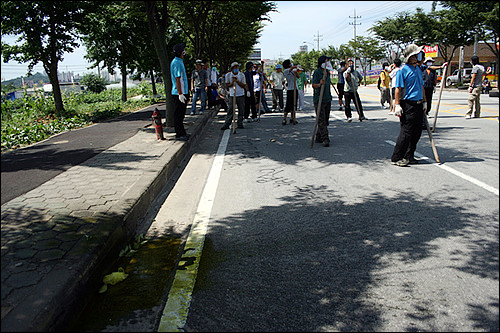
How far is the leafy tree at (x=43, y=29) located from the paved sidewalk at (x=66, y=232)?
10139 mm

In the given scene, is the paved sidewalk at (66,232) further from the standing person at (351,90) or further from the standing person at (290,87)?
the standing person at (351,90)

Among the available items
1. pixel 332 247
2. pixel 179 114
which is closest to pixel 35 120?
pixel 179 114

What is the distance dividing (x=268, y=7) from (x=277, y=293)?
2784cm

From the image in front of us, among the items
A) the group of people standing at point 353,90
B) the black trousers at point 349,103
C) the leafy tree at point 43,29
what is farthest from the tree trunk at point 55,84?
the black trousers at point 349,103

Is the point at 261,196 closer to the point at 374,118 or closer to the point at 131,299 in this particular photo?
the point at 131,299

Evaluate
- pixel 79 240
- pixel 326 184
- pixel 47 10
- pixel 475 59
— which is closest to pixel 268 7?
pixel 47 10

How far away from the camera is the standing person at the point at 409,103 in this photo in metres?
6.83

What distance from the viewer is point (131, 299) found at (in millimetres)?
3176

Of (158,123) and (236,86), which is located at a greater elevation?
(236,86)

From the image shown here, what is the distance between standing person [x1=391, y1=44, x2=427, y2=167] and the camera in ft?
22.4

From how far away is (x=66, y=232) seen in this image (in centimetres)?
394

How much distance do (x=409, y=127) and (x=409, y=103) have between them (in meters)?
0.41

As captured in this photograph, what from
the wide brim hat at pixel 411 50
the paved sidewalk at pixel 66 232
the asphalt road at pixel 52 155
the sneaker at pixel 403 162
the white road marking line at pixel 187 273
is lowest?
the white road marking line at pixel 187 273

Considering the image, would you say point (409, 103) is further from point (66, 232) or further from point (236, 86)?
point (236, 86)
